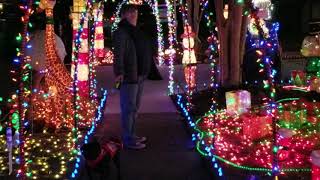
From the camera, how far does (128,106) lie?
7262 millimetres

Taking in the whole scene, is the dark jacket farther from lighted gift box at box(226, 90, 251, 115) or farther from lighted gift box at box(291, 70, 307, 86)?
lighted gift box at box(291, 70, 307, 86)

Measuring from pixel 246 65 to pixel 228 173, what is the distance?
249 inches

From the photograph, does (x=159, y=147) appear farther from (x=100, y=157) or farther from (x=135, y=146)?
(x=100, y=157)

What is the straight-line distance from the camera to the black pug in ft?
18.0

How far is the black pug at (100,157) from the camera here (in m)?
5.48

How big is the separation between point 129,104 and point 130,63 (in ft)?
1.90

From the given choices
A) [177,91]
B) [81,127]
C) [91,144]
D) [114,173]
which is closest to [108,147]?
[91,144]

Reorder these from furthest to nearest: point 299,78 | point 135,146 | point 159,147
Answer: point 299,78 → point 159,147 → point 135,146

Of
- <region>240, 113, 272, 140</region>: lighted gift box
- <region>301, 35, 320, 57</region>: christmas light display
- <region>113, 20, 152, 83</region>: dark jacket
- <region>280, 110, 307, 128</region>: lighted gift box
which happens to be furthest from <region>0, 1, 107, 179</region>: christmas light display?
<region>301, 35, 320, 57</region>: christmas light display

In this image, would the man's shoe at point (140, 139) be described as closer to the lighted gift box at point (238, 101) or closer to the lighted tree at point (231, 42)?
the lighted gift box at point (238, 101)

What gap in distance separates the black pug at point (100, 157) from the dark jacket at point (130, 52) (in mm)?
1359

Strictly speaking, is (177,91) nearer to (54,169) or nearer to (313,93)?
(313,93)

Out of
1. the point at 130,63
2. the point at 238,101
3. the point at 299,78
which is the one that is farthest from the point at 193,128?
the point at 299,78

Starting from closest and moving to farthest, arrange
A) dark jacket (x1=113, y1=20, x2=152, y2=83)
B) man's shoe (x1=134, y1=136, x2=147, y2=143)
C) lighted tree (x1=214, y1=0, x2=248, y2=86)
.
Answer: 1. dark jacket (x1=113, y1=20, x2=152, y2=83)
2. man's shoe (x1=134, y1=136, x2=147, y2=143)
3. lighted tree (x1=214, y1=0, x2=248, y2=86)
